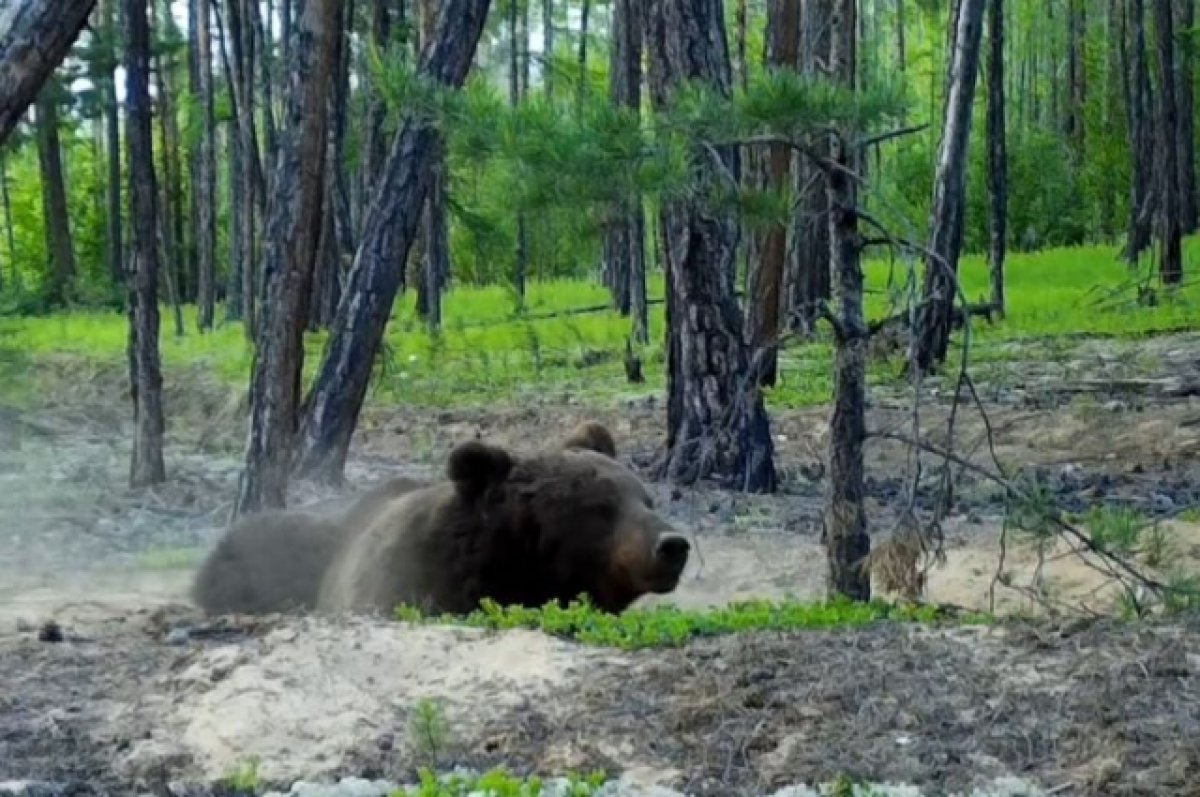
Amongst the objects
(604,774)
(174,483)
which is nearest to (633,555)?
(604,774)

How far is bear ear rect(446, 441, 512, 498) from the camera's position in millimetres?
7626

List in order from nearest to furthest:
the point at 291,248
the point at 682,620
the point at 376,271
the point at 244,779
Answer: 1. the point at 244,779
2. the point at 682,620
3. the point at 291,248
4. the point at 376,271

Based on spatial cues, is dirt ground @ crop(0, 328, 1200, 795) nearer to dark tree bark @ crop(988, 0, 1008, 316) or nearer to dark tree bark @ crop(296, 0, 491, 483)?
dark tree bark @ crop(296, 0, 491, 483)

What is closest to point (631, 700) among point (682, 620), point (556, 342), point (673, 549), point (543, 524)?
point (682, 620)

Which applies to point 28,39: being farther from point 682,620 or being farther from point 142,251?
point 142,251

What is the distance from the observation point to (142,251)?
1353 cm

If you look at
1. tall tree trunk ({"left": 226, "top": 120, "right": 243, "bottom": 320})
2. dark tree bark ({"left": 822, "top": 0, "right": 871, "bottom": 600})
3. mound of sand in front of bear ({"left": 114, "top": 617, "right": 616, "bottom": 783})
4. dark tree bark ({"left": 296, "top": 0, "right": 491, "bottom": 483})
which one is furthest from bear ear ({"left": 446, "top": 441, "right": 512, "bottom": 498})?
tall tree trunk ({"left": 226, "top": 120, "right": 243, "bottom": 320})

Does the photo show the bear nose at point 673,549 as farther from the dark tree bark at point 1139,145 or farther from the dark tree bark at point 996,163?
the dark tree bark at point 1139,145

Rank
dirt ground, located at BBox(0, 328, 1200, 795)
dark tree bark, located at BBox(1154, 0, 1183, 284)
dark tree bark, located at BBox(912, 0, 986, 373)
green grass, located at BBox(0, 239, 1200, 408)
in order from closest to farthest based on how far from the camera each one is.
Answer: dirt ground, located at BBox(0, 328, 1200, 795)
dark tree bark, located at BBox(912, 0, 986, 373)
green grass, located at BBox(0, 239, 1200, 408)
dark tree bark, located at BBox(1154, 0, 1183, 284)

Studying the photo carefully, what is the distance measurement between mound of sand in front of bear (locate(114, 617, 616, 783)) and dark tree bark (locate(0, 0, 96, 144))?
1.86 metres

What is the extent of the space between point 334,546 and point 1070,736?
190 inches

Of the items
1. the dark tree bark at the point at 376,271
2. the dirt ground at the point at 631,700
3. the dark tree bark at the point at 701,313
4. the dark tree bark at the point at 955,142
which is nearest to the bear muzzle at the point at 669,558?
the dirt ground at the point at 631,700

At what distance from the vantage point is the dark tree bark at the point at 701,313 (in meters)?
11.7

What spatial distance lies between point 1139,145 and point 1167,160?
5852 millimetres
